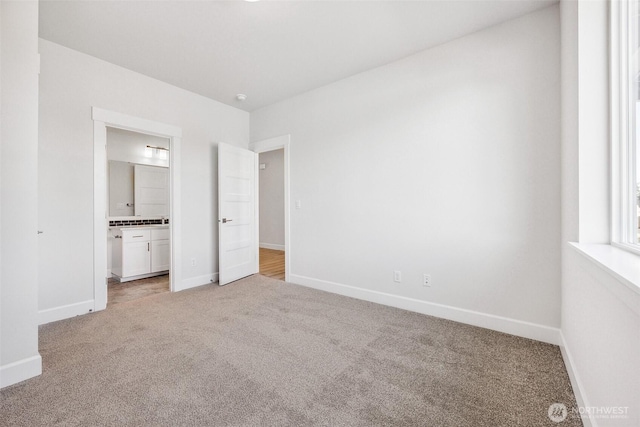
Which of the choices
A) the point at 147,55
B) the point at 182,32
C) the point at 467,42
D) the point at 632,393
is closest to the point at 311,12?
the point at 182,32

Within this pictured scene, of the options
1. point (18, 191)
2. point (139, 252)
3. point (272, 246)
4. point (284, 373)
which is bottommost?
point (284, 373)

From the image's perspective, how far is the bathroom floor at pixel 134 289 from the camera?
3381 mm

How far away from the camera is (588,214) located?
1596 millimetres

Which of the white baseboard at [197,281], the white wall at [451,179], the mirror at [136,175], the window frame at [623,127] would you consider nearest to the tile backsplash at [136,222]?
the mirror at [136,175]

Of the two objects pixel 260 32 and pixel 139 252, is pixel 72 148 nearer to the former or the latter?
pixel 139 252

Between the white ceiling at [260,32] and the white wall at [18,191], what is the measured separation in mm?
655

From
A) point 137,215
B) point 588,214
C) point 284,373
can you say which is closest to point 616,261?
point 588,214

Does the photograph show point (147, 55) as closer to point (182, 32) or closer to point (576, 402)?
point (182, 32)

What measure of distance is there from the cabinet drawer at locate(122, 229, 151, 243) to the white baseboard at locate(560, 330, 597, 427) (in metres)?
4.99

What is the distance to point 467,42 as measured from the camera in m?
2.56

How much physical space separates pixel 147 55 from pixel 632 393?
410 cm

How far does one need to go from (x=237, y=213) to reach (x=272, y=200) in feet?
10.9

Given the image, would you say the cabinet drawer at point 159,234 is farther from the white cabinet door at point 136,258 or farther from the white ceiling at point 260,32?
the white ceiling at point 260,32

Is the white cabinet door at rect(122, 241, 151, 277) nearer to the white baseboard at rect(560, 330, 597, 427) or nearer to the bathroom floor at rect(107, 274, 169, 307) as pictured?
the bathroom floor at rect(107, 274, 169, 307)
